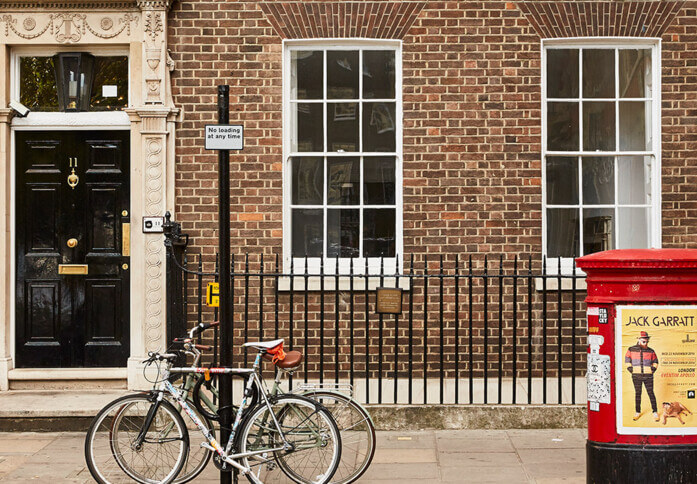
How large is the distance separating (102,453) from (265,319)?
315 centimetres

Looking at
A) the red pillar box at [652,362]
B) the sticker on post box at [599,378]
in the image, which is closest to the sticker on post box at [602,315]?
the red pillar box at [652,362]

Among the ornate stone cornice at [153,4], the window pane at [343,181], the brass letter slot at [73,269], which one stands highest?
the ornate stone cornice at [153,4]

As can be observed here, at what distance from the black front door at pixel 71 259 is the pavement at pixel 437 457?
4.31ft

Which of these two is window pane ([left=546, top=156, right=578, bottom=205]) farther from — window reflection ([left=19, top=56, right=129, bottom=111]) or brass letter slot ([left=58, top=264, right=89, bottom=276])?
brass letter slot ([left=58, top=264, right=89, bottom=276])

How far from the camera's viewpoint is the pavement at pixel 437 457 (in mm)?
6398

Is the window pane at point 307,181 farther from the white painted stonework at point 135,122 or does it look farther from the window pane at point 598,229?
the window pane at point 598,229

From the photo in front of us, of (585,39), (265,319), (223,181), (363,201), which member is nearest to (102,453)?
(223,181)

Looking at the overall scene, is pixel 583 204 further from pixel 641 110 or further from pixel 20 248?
pixel 20 248

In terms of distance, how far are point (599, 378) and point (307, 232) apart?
4.36 meters

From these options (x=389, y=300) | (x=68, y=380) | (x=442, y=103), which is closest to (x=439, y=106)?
(x=442, y=103)

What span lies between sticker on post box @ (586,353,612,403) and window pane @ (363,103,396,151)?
4.24m

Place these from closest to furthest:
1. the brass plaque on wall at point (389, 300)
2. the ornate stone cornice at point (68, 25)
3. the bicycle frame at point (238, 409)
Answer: the bicycle frame at point (238, 409) → the brass plaque on wall at point (389, 300) → the ornate stone cornice at point (68, 25)

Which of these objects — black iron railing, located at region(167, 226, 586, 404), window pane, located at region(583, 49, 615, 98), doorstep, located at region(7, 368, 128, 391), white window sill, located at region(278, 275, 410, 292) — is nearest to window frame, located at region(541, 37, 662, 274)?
window pane, located at region(583, 49, 615, 98)

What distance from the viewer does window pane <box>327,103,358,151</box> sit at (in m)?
9.14
